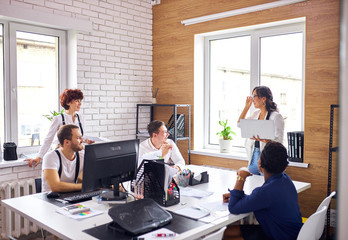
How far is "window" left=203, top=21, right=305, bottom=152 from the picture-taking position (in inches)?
145

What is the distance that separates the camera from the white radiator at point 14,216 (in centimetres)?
316

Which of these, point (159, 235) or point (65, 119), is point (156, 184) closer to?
point (159, 235)

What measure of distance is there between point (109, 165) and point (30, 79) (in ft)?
6.69

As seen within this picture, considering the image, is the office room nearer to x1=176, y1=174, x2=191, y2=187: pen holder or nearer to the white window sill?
the white window sill

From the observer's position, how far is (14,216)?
10.8 ft

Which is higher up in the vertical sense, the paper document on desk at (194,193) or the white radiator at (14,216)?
the paper document on desk at (194,193)

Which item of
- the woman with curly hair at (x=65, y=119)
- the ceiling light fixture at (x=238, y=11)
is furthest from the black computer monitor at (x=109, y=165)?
the ceiling light fixture at (x=238, y=11)

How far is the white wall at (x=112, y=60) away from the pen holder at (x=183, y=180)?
178 cm

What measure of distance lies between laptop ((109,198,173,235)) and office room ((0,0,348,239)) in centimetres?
186

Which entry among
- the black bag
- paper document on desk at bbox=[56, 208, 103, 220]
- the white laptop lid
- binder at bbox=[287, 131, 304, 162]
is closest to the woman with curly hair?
the black bag

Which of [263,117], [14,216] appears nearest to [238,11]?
[263,117]

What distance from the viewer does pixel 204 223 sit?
1.89 meters

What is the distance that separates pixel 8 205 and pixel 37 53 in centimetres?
212

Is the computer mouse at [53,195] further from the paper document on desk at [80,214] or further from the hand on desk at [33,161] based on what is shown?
the hand on desk at [33,161]
